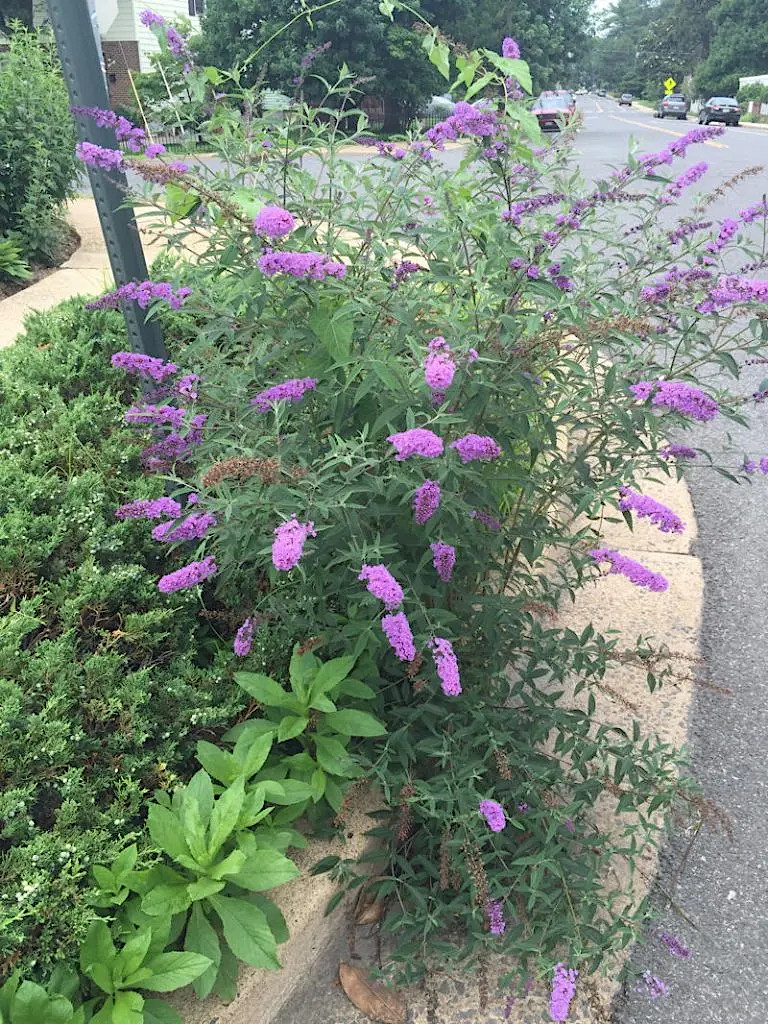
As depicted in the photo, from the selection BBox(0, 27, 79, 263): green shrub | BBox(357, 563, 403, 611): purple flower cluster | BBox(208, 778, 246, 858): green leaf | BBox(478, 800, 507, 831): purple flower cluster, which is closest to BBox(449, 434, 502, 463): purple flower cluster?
BBox(357, 563, 403, 611): purple flower cluster

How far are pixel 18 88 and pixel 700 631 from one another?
25.3 feet

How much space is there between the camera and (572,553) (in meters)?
2.19

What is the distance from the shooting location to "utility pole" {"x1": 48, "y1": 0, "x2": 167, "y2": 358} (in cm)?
220

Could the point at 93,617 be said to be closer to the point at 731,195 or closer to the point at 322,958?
the point at 322,958

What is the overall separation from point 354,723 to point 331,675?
138 mm

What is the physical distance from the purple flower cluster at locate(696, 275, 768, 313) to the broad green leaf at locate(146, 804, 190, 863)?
180cm

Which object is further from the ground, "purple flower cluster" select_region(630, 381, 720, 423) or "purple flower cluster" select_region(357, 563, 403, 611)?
"purple flower cluster" select_region(630, 381, 720, 423)

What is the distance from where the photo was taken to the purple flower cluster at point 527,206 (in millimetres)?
1911

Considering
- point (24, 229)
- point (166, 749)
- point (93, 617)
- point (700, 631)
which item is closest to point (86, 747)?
point (166, 749)

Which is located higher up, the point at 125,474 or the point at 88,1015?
the point at 125,474

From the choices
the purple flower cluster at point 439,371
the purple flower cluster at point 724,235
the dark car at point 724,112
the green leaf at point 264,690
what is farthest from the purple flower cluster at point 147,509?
the dark car at point 724,112

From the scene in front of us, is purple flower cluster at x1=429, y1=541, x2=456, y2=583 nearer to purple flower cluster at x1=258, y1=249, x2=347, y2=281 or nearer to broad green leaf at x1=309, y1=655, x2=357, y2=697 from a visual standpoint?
broad green leaf at x1=309, y1=655, x2=357, y2=697

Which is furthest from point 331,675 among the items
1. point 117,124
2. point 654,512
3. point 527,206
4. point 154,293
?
point 117,124

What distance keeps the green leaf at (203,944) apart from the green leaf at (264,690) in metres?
0.51
